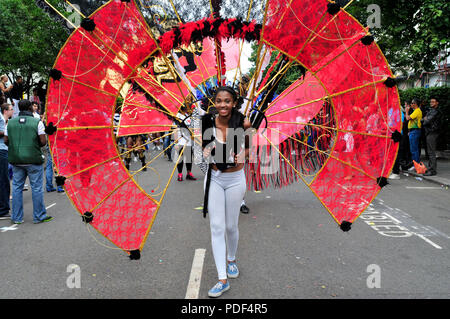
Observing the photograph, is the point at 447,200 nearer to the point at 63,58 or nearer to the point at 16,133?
the point at 63,58

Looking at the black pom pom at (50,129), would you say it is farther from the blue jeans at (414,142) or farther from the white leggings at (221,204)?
the blue jeans at (414,142)

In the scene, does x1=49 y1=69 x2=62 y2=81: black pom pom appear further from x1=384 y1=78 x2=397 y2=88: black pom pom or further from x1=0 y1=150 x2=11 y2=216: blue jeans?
x1=0 y1=150 x2=11 y2=216: blue jeans

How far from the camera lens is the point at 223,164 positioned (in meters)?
3.14

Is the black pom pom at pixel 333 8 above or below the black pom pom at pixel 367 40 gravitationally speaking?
above

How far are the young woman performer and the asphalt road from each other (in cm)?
51

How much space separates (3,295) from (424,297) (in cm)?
378

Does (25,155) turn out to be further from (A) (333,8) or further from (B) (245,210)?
(A) (333,8)

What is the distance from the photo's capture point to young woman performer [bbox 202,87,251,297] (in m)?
3.16

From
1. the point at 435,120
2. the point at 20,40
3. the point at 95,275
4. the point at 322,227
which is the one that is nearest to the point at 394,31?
the point at 435,120

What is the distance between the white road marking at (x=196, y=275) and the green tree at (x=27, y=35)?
817 inches

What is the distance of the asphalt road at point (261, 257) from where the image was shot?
10.6 feet

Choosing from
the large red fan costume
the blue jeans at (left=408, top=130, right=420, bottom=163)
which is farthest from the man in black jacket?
the large red fan costume

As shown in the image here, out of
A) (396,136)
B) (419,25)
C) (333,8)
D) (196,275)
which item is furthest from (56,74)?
(419,25)

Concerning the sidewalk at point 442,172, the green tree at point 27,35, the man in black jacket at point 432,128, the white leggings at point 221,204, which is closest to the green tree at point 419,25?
the man in black jacket at point 432,128
